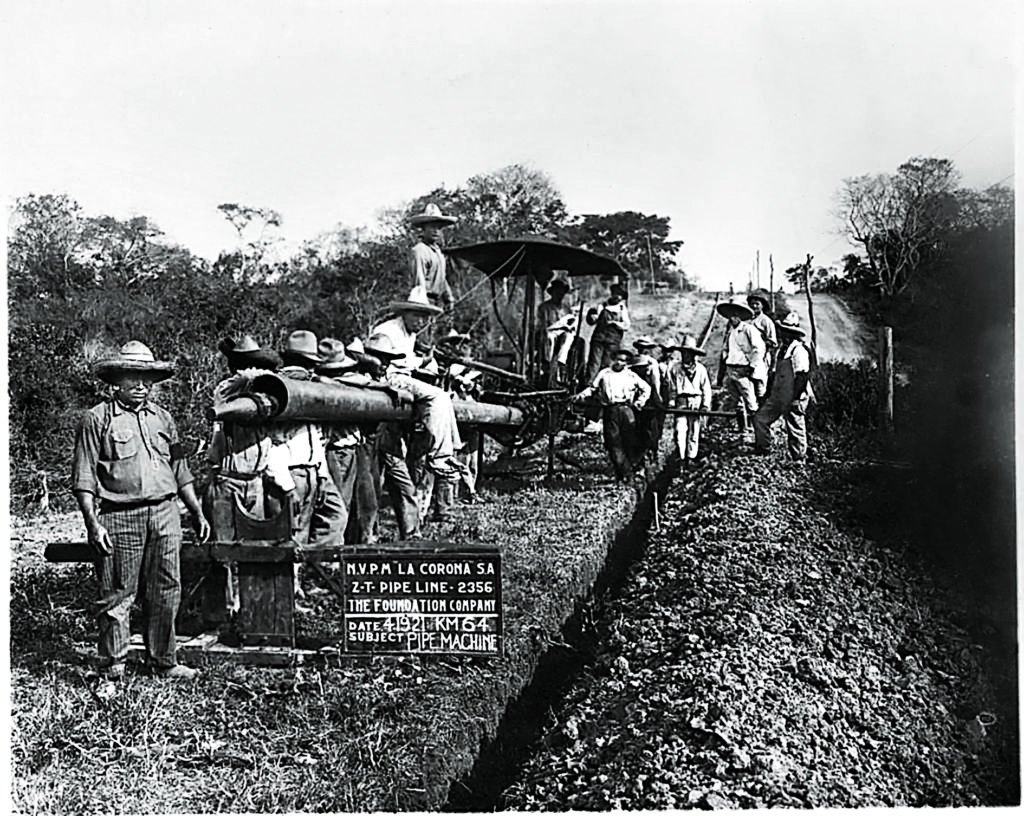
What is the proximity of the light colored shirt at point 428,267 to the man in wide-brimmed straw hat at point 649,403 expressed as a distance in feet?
8.94

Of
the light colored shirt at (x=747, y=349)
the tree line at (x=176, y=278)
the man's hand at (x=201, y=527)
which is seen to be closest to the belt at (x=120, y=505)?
the man's hand at (x=201, y=527)

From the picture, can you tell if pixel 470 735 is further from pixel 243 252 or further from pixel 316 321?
pixel 316 321

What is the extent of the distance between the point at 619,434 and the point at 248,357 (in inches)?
204

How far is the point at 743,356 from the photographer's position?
780cm

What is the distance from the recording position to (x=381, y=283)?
495 inches

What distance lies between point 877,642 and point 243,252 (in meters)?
6.79

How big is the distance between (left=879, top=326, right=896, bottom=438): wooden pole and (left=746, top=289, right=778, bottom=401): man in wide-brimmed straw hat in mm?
933

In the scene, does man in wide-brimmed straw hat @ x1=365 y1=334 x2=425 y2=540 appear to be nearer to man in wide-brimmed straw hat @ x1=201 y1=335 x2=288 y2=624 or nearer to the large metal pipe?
the large metal pipe

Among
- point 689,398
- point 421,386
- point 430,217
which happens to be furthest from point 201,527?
point 689,398

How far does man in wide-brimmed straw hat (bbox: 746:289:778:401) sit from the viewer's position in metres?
7.10

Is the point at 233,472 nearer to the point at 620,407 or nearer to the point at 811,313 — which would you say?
the point at 811,313

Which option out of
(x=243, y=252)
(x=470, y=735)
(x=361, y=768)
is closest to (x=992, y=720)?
(x=470, y=735)

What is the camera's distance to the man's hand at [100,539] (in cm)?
463

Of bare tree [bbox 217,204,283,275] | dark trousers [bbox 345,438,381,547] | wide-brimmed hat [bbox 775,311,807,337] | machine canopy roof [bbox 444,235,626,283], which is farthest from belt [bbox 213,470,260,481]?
machine canopy roof [bbox 444,235,626,283]
